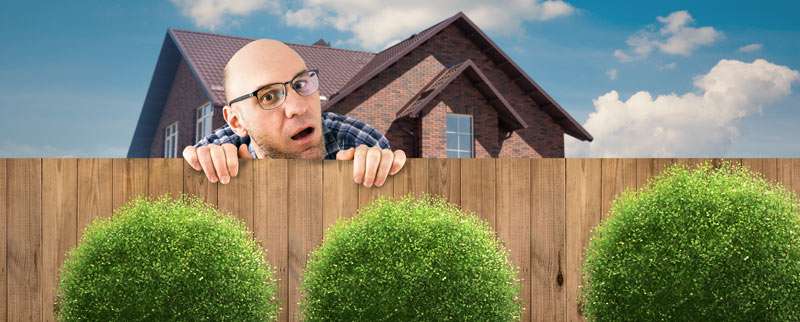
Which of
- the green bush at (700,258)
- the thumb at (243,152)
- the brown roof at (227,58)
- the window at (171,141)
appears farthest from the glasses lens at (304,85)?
the window at (171,141)

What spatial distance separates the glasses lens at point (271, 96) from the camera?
4.70m

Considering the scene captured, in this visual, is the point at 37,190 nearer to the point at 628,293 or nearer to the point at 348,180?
the point at 348,180

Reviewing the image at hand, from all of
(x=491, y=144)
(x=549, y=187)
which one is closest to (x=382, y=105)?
(x=491, y=144)

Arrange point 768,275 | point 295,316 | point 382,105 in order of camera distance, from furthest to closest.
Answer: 1. point 382,105
2. point 295,316
3. point 768,275

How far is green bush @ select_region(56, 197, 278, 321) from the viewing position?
451cm

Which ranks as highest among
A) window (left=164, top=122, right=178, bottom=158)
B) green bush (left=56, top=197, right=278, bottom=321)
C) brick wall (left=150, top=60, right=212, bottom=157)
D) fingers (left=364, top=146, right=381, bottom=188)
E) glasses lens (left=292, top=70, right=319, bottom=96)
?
brick wall (left=150, top=60, right=212, bottom=157)

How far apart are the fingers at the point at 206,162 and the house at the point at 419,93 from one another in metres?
14.0

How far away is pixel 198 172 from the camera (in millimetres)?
5262

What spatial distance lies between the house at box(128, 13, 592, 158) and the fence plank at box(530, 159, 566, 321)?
46.1 feet

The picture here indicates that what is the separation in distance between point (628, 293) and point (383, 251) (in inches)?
67.2

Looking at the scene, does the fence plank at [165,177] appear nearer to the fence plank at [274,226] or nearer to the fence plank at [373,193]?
the fence plank at [274,226]

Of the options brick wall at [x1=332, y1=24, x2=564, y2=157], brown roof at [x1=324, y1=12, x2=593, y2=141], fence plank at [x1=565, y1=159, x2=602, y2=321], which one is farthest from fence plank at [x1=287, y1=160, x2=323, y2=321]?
brown roof at [x1=324, y1=12, x2=593, y2=141]

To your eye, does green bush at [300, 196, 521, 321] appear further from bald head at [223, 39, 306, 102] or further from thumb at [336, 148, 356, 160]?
bald head at [223, 39, 306, 102]

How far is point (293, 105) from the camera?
4.71 metres
